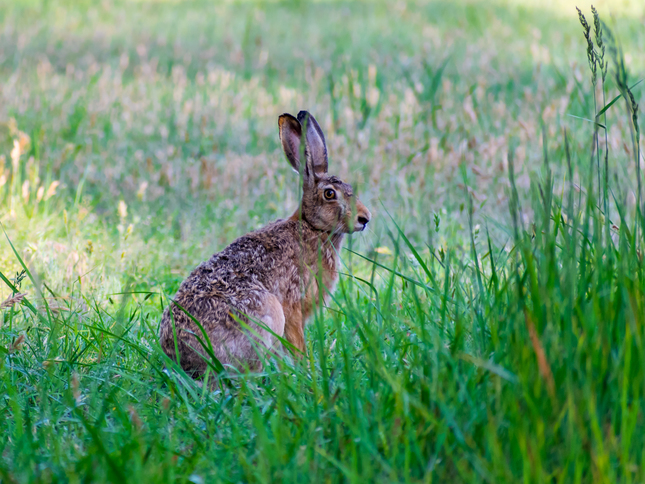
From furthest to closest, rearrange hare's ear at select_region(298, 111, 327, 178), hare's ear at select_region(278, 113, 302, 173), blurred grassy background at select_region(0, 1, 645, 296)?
1. blurred grassy background at select_region(0, 1, 645, 296)
2. hare's ear at select_region(298, 111, 327, 178)
3. hare's ear at select_region(278, 113, 302, 173)

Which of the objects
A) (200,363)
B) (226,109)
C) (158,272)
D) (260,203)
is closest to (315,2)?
(226,109)

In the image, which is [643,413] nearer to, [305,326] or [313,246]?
[305,326]

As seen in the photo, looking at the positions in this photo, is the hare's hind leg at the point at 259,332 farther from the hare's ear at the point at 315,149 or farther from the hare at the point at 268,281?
the hare's ear at the point at 315,149

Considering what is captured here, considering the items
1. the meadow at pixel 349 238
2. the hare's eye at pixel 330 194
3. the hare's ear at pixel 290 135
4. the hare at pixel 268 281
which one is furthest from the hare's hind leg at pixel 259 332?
the hare's ear at pixel 290 135

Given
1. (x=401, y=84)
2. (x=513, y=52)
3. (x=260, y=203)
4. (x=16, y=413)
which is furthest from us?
(x=513, y=52)

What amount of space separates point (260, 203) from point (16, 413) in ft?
14.0

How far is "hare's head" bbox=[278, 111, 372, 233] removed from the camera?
4.34 m

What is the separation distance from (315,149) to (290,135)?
0.28 m

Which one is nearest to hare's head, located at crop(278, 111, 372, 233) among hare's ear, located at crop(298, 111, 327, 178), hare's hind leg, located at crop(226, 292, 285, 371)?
hare's ear, located at crop(298, 111, 327, 178)

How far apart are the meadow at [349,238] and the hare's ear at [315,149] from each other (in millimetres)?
729

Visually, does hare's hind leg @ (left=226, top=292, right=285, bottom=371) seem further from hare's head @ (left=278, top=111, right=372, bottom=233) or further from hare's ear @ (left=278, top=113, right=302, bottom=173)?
hare's ear @ (left=278, top=113, right=302, bottom=173)

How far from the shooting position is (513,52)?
39.5ft

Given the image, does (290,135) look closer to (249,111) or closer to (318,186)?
(318,186)

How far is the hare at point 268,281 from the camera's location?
3.49 metres
